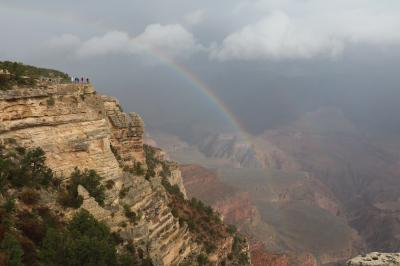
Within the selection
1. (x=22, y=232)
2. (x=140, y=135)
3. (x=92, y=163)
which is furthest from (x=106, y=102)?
(x=22, y=232)

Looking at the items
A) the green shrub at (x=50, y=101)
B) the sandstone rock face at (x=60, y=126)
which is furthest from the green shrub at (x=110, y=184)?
the green shrub at (x=50, y=101)

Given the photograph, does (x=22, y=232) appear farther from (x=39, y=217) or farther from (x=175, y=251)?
(x=175, y=251)

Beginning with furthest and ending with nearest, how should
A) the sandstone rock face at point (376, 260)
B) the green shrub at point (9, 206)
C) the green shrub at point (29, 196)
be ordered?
the sandstone rock face at point (376, 260), the green shrub at point (29, 196), the green shrub at point (9, 206)

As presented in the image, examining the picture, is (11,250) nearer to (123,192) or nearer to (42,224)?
(42,224)

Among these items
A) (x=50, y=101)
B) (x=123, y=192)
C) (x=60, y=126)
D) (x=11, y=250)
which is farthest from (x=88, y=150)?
(x=11, y=250)

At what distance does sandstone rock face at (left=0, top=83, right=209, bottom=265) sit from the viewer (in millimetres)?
35375

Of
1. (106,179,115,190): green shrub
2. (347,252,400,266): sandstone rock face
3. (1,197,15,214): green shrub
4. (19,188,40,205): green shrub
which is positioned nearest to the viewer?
(1,197,15,214): green shrub

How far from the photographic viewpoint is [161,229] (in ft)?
145

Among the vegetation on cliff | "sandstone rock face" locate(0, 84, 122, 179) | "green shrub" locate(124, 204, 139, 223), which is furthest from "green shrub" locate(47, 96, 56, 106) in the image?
"green shrub" locate(124, 204, 139, 223)

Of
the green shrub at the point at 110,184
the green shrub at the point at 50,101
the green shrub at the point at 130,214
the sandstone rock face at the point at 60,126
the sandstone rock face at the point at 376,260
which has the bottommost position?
the sandstone rock face at the point at 376,260

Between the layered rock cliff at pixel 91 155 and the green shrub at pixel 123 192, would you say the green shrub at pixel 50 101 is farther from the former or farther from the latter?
the green shrub at pixel 123 192

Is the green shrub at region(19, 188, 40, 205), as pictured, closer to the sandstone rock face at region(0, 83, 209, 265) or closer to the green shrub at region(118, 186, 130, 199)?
the sandstone rock face at region(0, 83, 209, 265)

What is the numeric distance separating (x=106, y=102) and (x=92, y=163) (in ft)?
42.7

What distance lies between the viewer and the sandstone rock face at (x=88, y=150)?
116 ft
